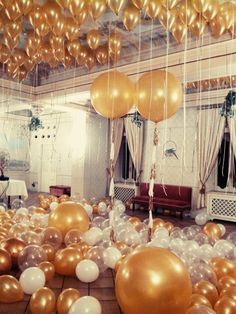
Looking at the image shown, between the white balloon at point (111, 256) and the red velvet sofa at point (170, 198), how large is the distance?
3.89 m

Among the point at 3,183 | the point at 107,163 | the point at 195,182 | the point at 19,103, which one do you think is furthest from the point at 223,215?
the point at 19,103

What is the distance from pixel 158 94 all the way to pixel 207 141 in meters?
4.09

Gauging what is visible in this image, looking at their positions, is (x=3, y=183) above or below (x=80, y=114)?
below

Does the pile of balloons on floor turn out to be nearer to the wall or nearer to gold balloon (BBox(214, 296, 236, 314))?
gold balloon (BBox(214, 296, 236, 314))

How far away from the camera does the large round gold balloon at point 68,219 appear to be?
3.98 metres

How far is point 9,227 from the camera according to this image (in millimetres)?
4078

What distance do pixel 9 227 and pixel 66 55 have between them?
259 centimetres

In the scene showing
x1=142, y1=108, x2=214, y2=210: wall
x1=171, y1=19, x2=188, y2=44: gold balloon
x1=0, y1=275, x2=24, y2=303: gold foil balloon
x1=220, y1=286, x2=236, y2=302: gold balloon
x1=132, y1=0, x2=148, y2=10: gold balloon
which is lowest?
x1=0, y1=275, x2=24, y2=303: gold foil balloon

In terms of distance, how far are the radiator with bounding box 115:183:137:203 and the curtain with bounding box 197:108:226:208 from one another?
1978mm

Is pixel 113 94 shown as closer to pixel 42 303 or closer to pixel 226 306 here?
pixel 42 303

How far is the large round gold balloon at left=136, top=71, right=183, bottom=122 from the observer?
322 cm

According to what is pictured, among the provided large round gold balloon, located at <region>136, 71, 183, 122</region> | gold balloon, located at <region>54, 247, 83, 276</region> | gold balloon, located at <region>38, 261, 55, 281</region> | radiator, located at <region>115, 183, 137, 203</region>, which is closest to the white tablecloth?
radiator, located at <region>115, 183, 137, 203</region>

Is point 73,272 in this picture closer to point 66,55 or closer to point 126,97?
point 126,97

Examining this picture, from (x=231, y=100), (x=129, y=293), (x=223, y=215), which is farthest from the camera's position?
(x=223, y=215)
